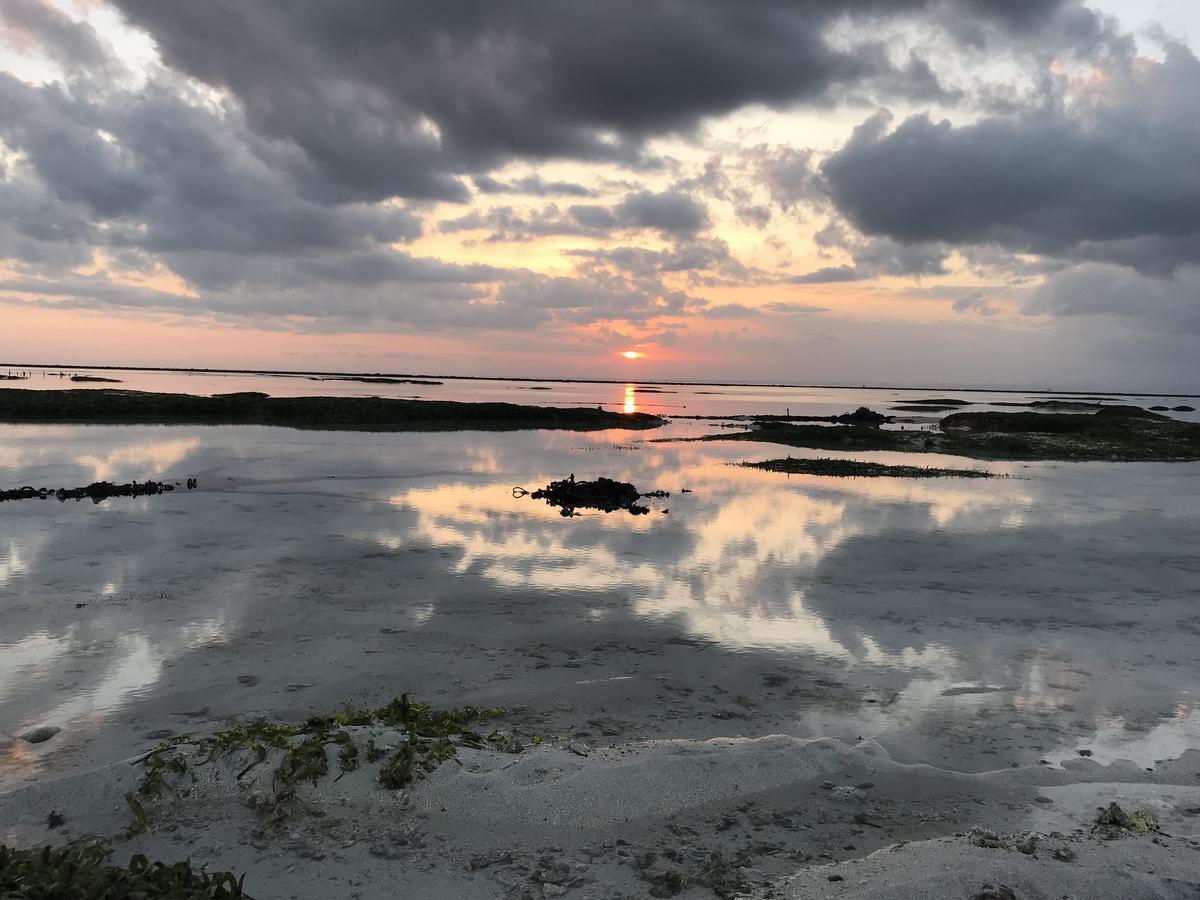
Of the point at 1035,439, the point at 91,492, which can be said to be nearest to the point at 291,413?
the point at 91,492

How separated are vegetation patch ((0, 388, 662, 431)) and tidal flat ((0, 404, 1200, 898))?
4392cm

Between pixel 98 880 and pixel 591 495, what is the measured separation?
22.1m

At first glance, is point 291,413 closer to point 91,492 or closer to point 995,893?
point 91,492

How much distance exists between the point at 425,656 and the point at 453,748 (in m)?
3.94

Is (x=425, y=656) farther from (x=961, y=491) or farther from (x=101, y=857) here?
(x=961, y=491)

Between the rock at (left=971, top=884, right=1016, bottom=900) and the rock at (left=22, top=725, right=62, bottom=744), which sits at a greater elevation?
the rock at (left=971, top=884, right=1016, bottom=900)

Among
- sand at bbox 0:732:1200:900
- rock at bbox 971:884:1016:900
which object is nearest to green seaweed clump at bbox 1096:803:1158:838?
sand at bbox 0:732:1200:900

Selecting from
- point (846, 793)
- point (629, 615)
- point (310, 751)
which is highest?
point (310, 751)

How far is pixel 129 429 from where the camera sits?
5434cm

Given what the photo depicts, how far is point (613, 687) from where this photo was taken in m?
10.0

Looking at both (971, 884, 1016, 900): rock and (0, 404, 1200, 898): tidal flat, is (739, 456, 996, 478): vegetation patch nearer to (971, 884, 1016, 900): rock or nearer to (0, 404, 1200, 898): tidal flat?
(0, 404, 1200, 898): tidal flat

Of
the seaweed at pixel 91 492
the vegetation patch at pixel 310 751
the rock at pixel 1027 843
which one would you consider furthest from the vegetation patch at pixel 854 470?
the vegetation patch at pixel 310 751

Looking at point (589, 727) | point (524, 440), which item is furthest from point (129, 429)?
point (589, 727)

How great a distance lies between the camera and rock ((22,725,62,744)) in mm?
8031
